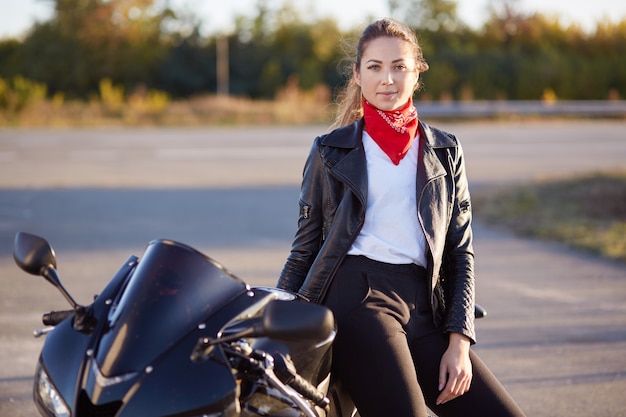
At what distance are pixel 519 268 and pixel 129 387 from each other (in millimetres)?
5950

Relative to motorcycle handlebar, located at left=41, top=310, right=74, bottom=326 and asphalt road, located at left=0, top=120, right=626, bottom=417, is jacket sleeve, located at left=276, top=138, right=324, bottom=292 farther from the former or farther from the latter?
asphalt road, located at left=0, top=120, right=626, bottom=417

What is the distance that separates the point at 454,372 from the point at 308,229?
0.73m

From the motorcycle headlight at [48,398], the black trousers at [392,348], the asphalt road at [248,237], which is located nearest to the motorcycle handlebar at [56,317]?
the motorcycle headlight at [48,398]

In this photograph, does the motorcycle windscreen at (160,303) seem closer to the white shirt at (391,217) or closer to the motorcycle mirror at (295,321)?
the motorcycle mirror at (295,321)

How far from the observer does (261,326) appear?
184cm

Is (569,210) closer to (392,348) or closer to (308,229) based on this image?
(308,229)

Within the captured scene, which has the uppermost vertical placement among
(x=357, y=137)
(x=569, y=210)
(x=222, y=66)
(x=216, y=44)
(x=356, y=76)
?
(x=356, y=76)

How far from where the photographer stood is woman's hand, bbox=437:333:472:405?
8.20 feet

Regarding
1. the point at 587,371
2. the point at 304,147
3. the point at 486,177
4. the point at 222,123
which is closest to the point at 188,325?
the point at 587,371

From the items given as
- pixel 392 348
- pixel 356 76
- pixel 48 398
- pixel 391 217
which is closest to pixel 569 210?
pixel 356 76

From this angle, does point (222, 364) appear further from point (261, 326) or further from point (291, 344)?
point (291, 344)

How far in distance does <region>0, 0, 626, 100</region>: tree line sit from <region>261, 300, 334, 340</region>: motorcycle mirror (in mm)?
37607

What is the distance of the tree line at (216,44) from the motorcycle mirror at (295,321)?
123 feet

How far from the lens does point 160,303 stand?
1938 mm
